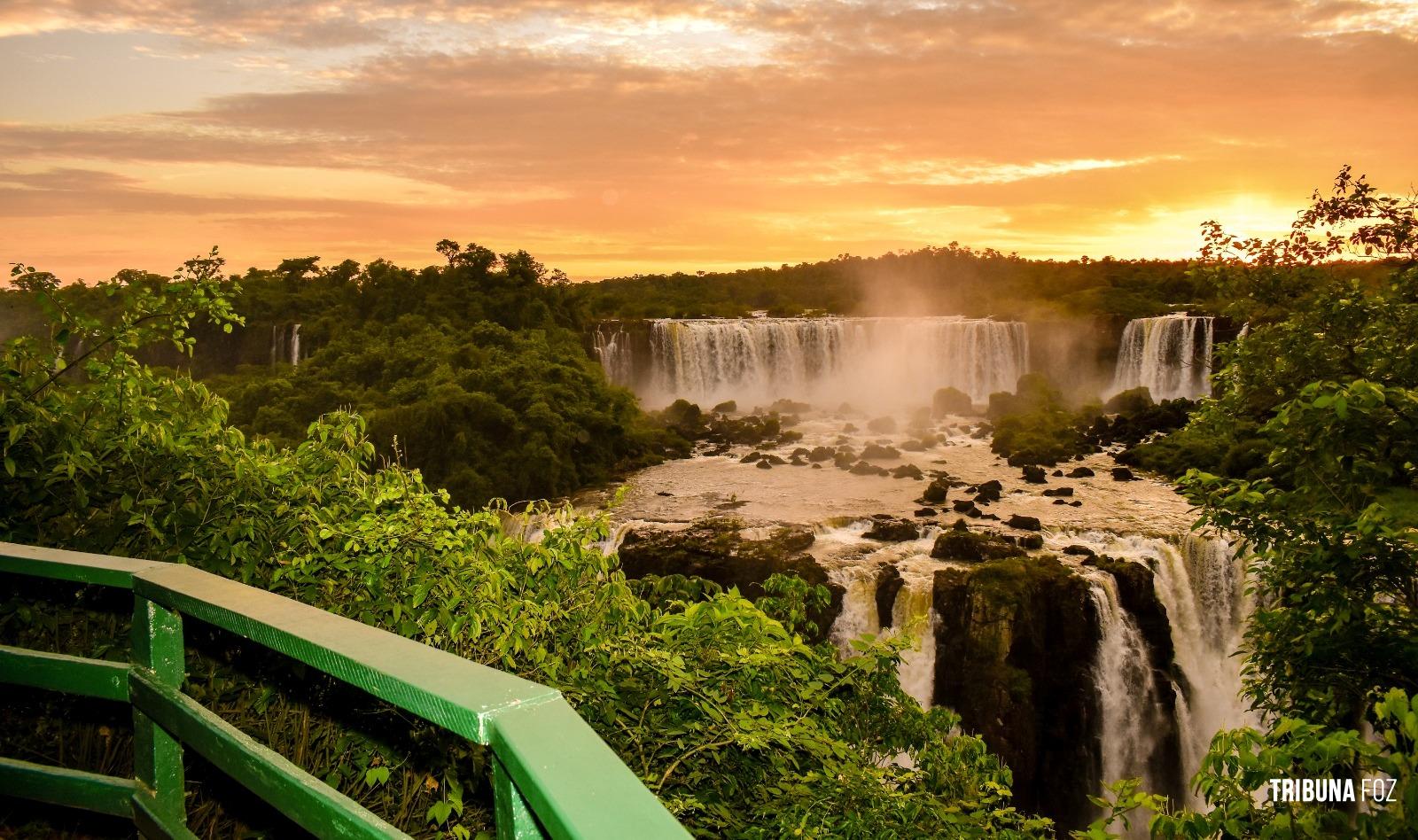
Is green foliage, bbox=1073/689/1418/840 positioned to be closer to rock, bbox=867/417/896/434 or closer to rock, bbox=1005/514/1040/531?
rock, bbox=1005/514/1040/531

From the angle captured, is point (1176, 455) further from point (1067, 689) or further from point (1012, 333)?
point (1012, 333)

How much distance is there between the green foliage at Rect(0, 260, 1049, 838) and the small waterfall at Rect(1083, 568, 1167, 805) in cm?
1315

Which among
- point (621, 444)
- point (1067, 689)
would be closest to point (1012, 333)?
point (621, 444)

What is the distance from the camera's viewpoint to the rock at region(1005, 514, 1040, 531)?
2092 cm

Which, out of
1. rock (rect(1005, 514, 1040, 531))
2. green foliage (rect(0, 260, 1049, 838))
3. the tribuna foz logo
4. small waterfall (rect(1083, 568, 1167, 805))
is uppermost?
→ green foliage (rect(0, 260, 1049, 838))

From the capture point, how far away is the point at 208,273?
6.40 metres

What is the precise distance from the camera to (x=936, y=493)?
23.9 m

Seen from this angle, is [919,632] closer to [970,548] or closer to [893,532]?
[970,548]

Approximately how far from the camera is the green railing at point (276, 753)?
1.00 m

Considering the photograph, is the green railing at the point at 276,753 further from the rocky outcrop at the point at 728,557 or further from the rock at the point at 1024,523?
the rock at the point at 1024,523

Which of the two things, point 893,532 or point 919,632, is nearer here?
point 919,632

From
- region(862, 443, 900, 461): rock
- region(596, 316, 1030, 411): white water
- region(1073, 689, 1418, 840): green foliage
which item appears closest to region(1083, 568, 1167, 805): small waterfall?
region(862, 443, 900, 461): rock

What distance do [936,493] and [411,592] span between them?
68.7 feet

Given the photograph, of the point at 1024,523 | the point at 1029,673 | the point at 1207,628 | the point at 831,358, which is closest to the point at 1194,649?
the point at 1207,628
